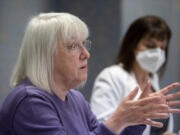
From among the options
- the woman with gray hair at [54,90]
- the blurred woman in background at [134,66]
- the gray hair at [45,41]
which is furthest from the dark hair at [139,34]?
the gray hair at [45,41]

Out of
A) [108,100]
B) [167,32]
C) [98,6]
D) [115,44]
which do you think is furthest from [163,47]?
[98,6]

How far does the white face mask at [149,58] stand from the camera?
1823mm

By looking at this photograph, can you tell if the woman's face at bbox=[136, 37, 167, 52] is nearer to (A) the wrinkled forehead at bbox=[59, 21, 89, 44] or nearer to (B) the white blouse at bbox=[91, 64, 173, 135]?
(B) the white blouse at bbox=[91, 64, 173, 135]

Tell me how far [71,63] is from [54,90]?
0.35 feet

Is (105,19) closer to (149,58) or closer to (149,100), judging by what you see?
(149,58)

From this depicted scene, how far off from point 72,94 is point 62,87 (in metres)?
0.12

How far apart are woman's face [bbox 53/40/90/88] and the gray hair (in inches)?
0.8

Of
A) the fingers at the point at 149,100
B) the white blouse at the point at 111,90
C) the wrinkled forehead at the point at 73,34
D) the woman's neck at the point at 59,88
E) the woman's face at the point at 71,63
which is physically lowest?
the white blouse at the point at 111,90

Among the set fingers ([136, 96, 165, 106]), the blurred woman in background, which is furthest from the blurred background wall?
fingers ([136, 96, 165, 106])

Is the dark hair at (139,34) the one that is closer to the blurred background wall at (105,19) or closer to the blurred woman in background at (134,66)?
the blurred woman in background at (134,66)

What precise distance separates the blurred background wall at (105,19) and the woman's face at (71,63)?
1349 mm

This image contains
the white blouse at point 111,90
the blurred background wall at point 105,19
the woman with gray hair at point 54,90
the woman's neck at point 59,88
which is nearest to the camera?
the woman with gray hair at point 54,90

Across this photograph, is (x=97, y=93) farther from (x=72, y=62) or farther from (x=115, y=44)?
(x=115, y=44)

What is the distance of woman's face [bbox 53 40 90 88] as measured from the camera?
0.98 meters
